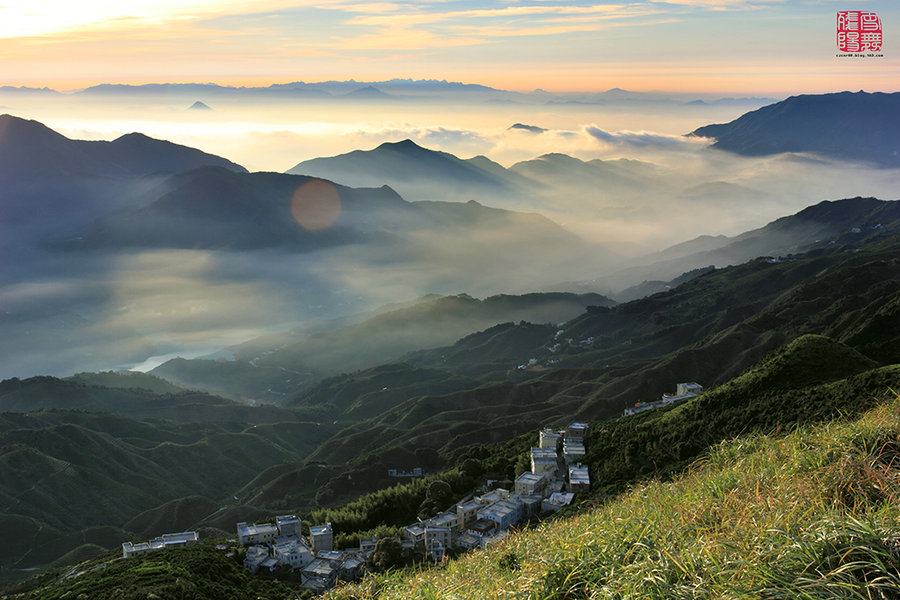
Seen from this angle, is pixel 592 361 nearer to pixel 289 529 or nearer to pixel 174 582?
pixel 289 529

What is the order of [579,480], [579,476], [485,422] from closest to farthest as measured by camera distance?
[579,480] < [579,476] < [485,422]

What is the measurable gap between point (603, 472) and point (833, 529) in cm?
3101

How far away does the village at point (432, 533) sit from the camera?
3065cm

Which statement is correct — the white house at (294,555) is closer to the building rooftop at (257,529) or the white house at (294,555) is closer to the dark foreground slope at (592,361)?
the building rooftop at (257,529)

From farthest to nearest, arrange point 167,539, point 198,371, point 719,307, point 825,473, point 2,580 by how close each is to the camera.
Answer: point 198,371 → point 719,307 → point 2,580 → point 167,539 → point 825,473

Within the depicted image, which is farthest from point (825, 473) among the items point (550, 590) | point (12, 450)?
point (12, 450)

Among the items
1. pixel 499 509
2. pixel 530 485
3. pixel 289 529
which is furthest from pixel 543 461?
pixel 289 529

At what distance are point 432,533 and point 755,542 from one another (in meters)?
26.5

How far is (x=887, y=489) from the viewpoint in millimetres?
7180

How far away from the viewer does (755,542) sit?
6480 mm

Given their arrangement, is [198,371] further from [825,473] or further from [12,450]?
[825,473]

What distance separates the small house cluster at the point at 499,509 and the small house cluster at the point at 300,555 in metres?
3.20

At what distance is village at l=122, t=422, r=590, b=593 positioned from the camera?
3065 cm

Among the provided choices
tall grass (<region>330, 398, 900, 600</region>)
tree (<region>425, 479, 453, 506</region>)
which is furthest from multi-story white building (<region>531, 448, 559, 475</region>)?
tall grass (<region>330, 398, 900, 600</region>)
